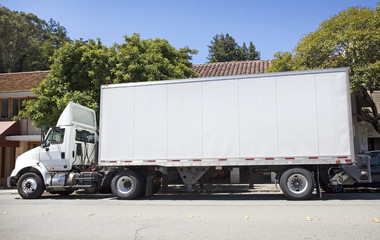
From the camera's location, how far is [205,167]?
38.7 feet

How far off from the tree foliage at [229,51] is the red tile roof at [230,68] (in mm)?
24805

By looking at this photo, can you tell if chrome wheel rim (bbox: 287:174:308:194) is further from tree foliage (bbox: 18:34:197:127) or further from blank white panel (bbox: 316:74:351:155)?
tree foliage (bbox: 18:34:197:127)

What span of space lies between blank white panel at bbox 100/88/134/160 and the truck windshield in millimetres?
1667

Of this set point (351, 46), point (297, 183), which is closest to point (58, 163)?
point (297, 183)

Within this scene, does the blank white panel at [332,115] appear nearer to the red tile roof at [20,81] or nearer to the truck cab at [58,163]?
the truck cab at [58,163]

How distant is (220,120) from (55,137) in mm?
6100

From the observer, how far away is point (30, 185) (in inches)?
505

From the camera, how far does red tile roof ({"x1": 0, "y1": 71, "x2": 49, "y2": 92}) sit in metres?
21.6

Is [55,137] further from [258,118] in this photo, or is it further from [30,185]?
[258,118]

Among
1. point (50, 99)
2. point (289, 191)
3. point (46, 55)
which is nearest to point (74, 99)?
point (50, 99)

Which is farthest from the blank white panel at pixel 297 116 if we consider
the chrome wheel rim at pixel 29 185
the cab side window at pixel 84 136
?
the chrome wheel rim at pixel 29 185

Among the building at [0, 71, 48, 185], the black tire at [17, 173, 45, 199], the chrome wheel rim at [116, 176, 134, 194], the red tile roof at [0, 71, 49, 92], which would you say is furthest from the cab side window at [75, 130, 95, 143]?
the red tile roof at [0, 71, 49, 92]

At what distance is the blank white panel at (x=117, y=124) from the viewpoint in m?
12.1

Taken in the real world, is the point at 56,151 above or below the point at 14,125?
below
